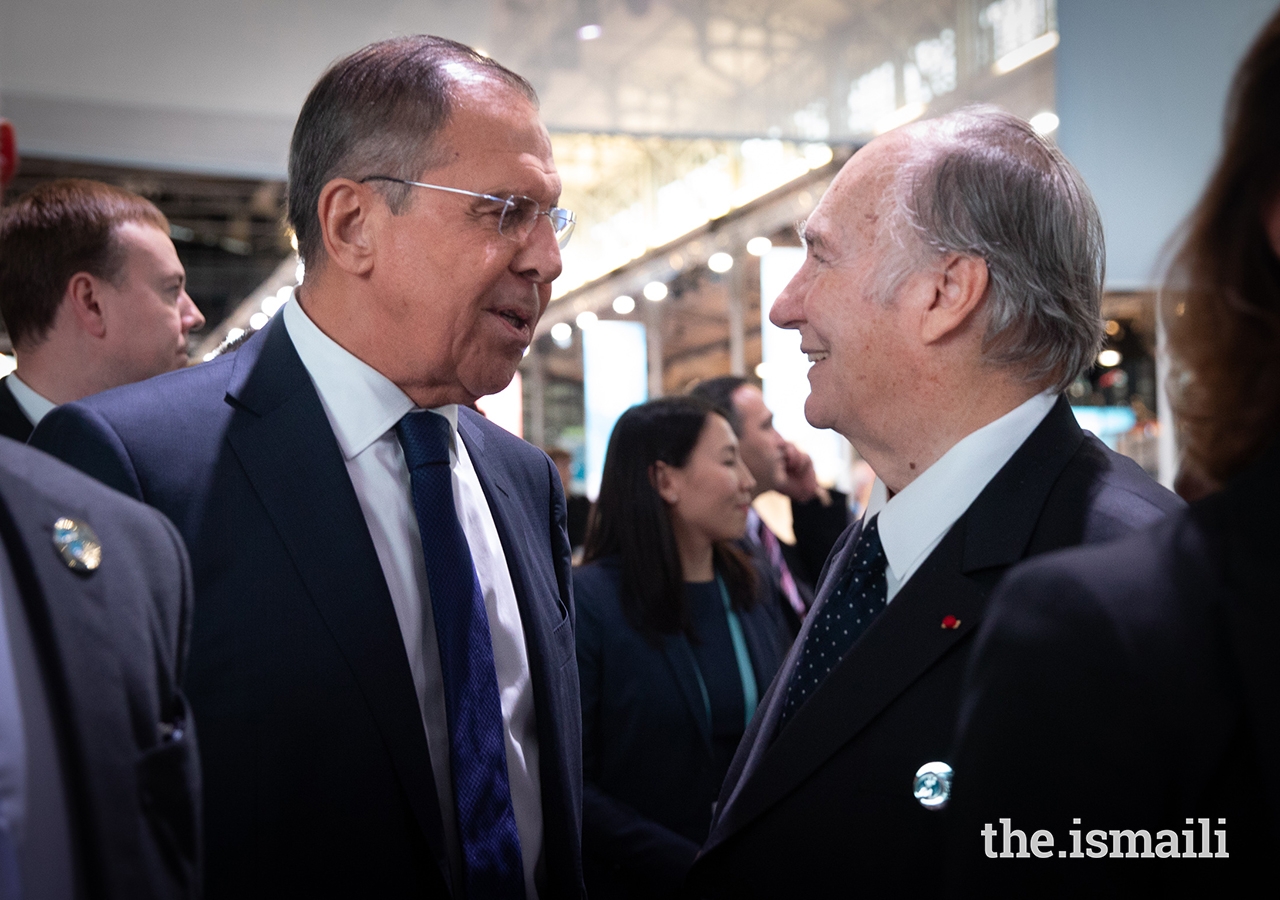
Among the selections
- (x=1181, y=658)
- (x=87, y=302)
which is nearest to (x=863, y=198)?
(x=1181, y=658)

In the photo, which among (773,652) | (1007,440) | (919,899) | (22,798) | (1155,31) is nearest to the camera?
(22,798)

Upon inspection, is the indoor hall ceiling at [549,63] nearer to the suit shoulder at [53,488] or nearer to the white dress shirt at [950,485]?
the white dress shirt at [950,485]

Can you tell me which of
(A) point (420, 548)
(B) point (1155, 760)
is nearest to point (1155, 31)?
(A) point (420, 548)

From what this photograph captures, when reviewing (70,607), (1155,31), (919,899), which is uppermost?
(1155,31)

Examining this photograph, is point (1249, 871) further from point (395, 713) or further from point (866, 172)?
point (866, 172)

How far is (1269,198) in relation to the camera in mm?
731

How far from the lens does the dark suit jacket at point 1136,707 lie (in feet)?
2.35

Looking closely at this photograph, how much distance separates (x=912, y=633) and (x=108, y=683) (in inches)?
36.9

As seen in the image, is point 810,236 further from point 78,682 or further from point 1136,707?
point 78,682

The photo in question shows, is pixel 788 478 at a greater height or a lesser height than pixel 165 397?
lesser

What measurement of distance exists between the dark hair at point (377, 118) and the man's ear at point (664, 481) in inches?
65.0

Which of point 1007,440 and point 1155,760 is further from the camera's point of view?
point 1007,440

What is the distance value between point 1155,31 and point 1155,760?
17.2 feet

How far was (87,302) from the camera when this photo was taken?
8.66ft
